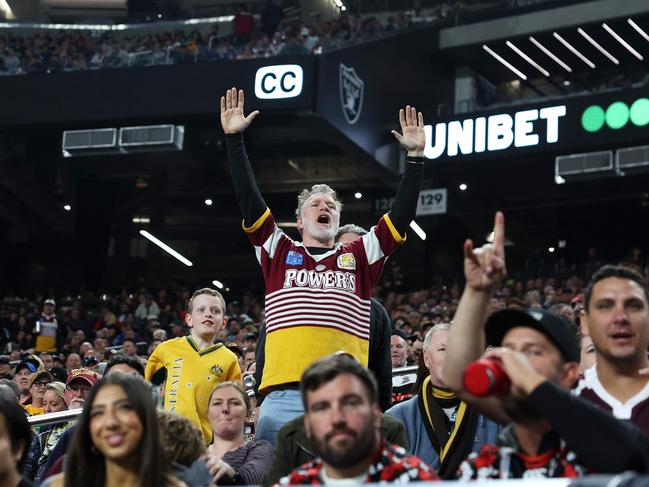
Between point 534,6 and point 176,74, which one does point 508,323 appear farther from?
point 534,6

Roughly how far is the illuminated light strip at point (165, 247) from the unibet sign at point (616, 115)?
12.8m

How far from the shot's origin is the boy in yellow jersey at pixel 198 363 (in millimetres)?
7098

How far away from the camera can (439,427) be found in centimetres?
566

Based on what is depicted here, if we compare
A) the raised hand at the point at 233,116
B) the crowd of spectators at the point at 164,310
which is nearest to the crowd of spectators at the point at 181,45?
→ the crowd of spectators at the point at 164,310

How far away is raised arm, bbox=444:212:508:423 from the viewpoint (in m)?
3.72

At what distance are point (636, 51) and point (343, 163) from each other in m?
7.28

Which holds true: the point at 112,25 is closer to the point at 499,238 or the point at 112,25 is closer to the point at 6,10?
the point at 6,10

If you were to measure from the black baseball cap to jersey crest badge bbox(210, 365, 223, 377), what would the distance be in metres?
3.56

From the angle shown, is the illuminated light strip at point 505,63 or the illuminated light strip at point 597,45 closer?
the illuminated light strip at point 597,45

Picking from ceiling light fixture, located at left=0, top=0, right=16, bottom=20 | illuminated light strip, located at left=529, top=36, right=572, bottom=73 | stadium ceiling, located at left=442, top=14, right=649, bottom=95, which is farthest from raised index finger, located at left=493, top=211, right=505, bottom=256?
ceiling light fixture, located at left=0, top=0, right=16, bottom=20

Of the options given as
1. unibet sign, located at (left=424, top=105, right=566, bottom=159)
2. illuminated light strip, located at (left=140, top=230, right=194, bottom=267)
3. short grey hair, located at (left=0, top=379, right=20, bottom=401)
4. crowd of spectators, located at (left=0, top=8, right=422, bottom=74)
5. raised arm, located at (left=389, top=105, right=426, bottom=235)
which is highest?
crowd of spectators, located at (left=0, top=8, right=422, bottom=74)

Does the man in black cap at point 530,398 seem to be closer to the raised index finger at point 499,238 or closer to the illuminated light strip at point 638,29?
the raised index finger at point 499,238

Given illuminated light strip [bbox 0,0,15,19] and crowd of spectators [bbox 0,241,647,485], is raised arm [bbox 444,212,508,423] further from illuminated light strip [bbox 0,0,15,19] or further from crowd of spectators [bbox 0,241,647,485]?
illuminated light strip [bbox 0,0,15,19]

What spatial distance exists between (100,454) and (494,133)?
66.9ft
